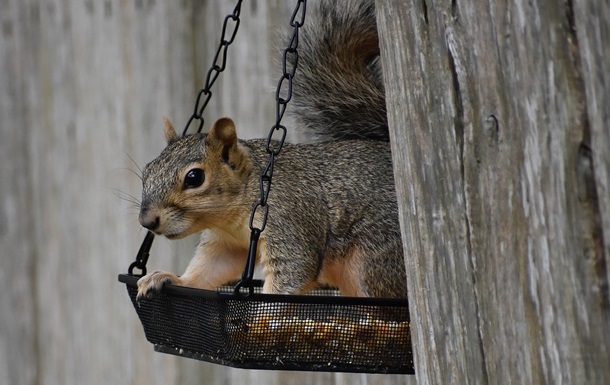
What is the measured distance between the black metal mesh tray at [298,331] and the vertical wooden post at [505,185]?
23 cm

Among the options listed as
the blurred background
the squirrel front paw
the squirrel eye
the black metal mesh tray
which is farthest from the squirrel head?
the blurred background

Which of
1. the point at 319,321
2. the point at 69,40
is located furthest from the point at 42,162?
the point at 319,321

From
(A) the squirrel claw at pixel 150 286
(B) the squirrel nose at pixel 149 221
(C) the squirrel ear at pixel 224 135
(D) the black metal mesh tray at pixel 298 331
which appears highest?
(C) the squirrel ear at pixel 224 135

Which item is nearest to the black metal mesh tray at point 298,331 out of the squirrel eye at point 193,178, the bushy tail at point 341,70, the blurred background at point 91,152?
the squirrel eye at point 193,178

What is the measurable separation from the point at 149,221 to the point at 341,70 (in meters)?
0.61

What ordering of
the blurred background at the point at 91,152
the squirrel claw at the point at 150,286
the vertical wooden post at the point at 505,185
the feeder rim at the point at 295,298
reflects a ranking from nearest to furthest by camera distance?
the vertical wooden post at the point at 505,185 < the feeder rim at the point at 295,298 < the squirrel claw at the point at 150,286 < the blurred background at the point at 91,152

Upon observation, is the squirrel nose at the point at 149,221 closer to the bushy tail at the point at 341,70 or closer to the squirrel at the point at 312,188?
the squirrel at the point at 312,188

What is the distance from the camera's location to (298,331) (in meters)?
1.51

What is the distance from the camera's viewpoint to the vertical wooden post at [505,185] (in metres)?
0.98

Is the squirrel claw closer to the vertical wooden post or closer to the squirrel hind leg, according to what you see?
the squirrel hind leg

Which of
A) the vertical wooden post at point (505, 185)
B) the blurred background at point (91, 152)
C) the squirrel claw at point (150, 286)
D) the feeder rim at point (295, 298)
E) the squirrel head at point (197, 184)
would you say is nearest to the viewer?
the vertical wooden post at point (505, 185)

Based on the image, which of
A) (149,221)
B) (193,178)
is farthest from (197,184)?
(149,221)

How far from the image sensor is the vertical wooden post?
98 centimetres

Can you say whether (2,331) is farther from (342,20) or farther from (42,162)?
(342,20)
